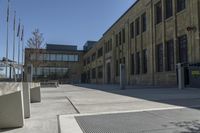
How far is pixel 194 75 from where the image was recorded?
19.0 metres

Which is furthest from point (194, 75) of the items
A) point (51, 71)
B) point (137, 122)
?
point (51, 71)

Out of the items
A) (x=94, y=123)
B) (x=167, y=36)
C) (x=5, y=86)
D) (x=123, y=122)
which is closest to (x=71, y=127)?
(x=94, y=123)

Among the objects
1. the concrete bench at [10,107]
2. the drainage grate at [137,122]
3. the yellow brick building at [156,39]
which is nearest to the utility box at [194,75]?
the yellow brick building at [156,39]

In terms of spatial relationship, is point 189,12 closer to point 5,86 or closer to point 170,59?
point 170,59

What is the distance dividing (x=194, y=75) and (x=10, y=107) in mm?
16268

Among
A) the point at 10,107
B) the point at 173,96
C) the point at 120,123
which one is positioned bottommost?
the point at 120,123

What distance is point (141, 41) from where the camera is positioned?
3212 centimetres

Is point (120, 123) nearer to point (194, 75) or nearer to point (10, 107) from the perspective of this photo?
point (10, 107)

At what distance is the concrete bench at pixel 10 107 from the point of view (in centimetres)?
583

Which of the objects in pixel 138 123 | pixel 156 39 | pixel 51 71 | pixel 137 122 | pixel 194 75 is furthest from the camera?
pixel 51 71

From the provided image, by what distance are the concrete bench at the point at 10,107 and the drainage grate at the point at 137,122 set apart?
1552 millimetres

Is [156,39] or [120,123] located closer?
[120,123]

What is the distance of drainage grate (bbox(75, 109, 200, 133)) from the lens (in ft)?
17.4

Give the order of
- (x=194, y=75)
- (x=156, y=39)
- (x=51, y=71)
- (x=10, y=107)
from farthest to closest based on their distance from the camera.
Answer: (x=51, y=71), (x=156, y=39), (x=194, y=75), (x=10, y=107)
